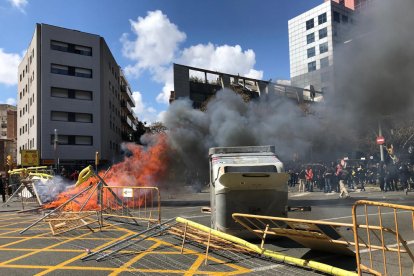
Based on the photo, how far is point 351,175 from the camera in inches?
757

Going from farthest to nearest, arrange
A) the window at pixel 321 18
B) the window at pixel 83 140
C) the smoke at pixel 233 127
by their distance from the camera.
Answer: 1. the window at pixel 83 140
2. the smoke at pixel 233 127
3. the window at pixel 321 18

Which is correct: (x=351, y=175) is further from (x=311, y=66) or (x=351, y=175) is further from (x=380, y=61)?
(x=380, y=61)

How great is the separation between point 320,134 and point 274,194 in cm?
567

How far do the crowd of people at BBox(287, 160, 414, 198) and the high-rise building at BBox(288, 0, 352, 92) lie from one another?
29.1 ft

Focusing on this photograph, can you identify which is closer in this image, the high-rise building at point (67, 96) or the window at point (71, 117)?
the high-rise building at point (67, 96)

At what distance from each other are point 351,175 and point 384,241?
14028mm

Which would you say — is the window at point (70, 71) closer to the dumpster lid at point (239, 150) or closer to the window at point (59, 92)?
the window at point (59, 92)

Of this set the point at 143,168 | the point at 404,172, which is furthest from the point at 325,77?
the point at 404,172

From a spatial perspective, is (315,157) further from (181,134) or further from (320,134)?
(181,134)

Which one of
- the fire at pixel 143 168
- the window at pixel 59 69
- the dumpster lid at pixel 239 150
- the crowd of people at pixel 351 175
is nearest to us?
the dumpster lid at pixel 239 150

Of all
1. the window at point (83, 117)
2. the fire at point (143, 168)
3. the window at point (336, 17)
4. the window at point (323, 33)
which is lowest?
the fire at point (143, 168)

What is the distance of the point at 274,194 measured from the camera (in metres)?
6.89

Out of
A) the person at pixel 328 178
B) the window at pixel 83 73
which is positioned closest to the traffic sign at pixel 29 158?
the window at pixel 83 73

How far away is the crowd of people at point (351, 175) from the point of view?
16.8 m
